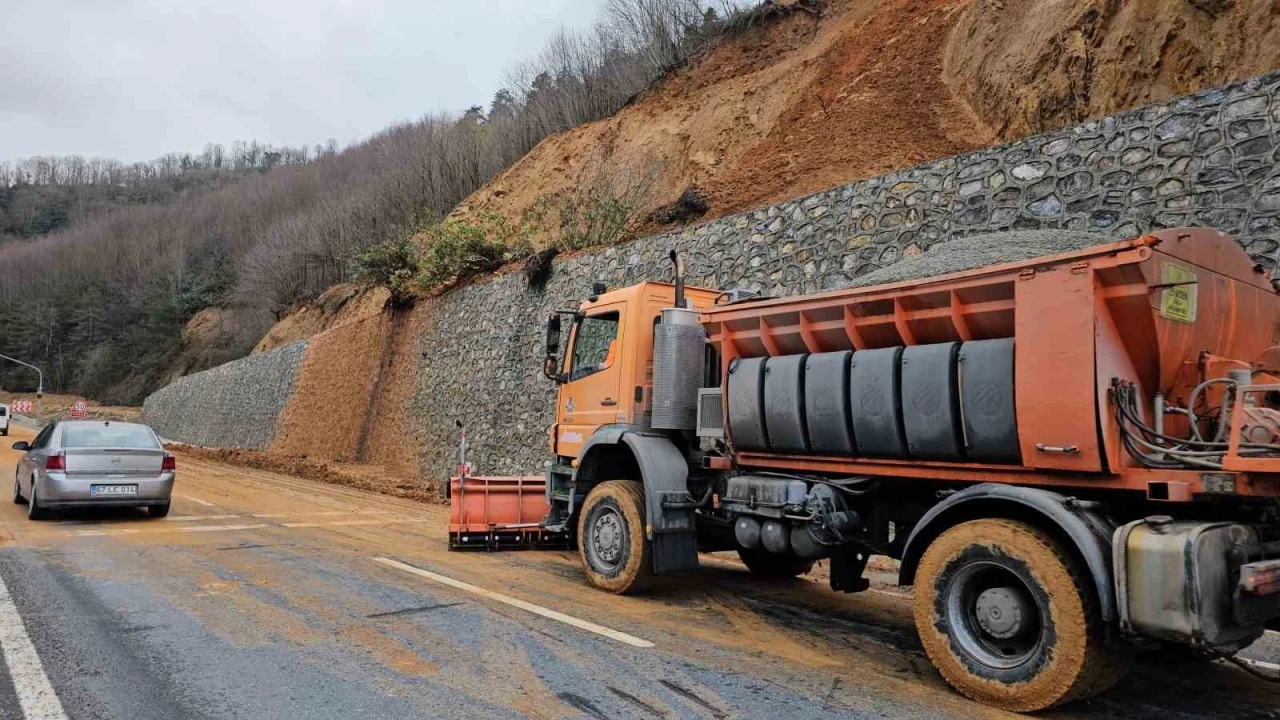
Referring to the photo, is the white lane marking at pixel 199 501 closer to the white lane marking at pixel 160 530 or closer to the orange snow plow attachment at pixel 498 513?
the white lane marking at pixel 160 530

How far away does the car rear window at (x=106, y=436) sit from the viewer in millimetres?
11453

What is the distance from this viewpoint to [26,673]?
179 inches

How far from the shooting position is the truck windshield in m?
7.92

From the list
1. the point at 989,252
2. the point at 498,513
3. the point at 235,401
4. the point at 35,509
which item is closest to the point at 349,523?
the point at 498,513

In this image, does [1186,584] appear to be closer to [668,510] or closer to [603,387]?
[668,510]

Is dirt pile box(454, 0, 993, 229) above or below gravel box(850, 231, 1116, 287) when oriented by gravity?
above

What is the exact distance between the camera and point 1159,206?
8.49 meters

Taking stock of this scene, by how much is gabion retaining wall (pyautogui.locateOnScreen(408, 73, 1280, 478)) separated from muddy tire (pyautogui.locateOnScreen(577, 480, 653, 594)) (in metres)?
4.41

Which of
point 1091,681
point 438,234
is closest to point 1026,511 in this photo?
point 1091,681

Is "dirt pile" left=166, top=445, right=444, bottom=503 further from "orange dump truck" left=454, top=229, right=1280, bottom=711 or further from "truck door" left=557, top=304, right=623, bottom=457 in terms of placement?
"orange dump truck" left=454, top=229, right=1280, bottom=711

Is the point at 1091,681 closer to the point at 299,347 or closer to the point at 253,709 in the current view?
the point at 253,709

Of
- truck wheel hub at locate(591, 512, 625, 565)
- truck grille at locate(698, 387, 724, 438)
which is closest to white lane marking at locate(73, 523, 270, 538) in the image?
truck wheel hub at locate(591, 512, 625, 565)

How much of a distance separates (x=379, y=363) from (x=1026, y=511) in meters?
22.6

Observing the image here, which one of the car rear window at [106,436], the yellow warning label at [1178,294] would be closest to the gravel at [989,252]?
the yellow warning label at [1178,294]
